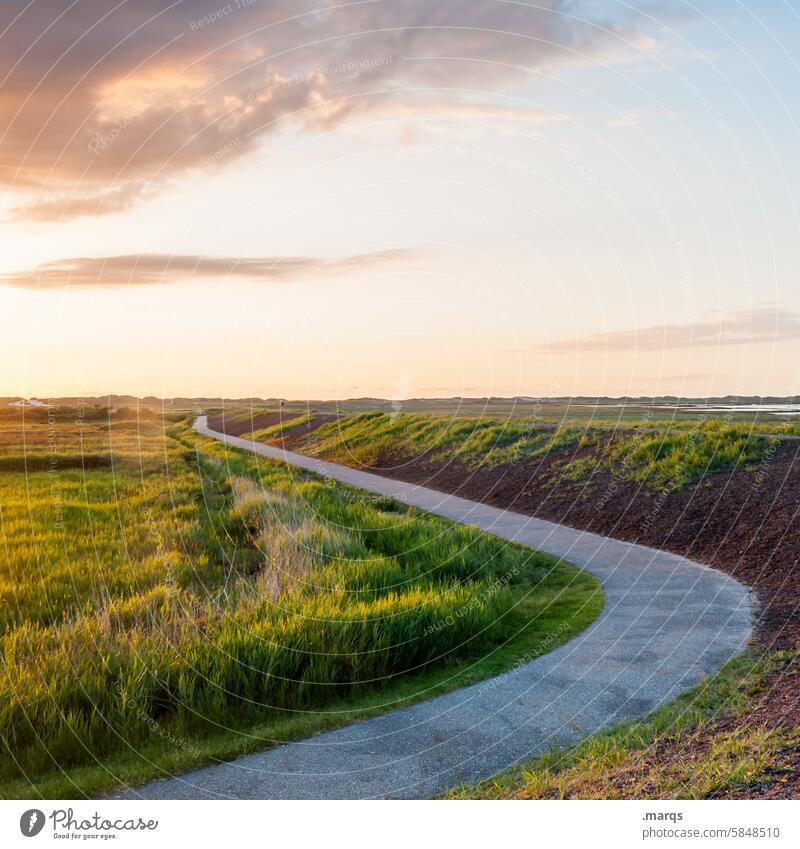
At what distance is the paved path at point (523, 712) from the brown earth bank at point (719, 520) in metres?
Answer: 0.56

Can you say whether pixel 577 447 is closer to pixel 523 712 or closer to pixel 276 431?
pixel 523 712

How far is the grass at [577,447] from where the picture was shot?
15.2m

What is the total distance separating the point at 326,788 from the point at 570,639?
3.59 metres

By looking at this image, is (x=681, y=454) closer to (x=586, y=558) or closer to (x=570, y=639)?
(x=586, y=558)

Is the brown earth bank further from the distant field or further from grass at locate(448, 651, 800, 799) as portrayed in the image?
the distant field

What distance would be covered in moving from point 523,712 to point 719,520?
24.6 ft

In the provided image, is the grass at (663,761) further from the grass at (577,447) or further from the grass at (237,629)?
the grass at (577,447)

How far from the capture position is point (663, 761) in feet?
16.3

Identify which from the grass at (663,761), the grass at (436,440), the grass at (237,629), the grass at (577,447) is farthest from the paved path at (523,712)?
the grass at (436,440)

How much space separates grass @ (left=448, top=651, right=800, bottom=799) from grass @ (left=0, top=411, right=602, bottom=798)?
168 centimetres

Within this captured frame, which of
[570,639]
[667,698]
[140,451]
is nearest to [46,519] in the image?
[570,639]

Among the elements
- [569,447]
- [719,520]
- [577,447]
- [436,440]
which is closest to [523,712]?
[719,520]

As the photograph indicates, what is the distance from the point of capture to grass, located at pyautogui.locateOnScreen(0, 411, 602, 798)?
577cm

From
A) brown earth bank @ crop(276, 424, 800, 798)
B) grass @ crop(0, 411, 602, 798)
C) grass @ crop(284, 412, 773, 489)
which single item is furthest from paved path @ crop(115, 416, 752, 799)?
grass @ crop(284, 412, 773, 489)
